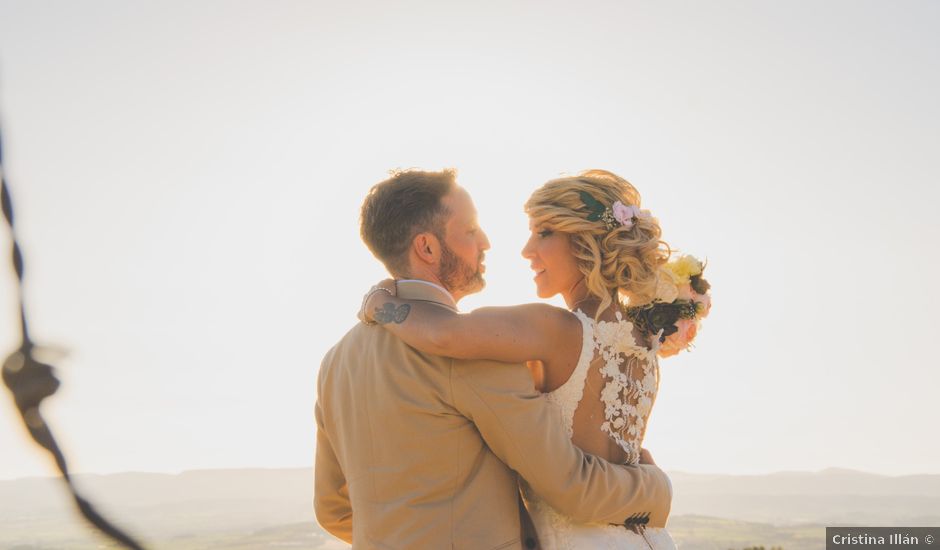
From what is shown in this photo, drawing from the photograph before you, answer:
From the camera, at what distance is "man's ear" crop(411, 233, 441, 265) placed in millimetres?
4766

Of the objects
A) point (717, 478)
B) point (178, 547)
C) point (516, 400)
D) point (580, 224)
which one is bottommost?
point (717, 478)

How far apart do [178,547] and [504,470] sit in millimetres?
46649

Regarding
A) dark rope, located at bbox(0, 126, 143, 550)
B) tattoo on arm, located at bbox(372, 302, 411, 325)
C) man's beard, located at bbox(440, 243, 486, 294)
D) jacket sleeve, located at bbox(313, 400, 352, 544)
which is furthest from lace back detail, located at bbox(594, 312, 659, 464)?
dark rope, located at bbox(0, 126, 143, 550)

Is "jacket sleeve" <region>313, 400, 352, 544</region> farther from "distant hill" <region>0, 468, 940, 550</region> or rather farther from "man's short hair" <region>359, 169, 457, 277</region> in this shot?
"distant hill" <region>0, 468, 940, 550</region>

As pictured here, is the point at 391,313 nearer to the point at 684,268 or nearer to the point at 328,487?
the point at 328,487

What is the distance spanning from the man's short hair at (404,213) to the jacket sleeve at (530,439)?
67 centimetres

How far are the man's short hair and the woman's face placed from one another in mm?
591

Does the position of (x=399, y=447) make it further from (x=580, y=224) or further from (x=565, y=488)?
(x=580, y=224)

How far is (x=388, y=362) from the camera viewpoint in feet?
15.1

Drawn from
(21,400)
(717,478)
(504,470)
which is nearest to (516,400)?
(504,470)

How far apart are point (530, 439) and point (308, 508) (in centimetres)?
7268

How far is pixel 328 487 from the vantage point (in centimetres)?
537

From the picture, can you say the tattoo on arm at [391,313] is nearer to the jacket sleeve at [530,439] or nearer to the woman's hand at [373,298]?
the woman's hand at [373,298]

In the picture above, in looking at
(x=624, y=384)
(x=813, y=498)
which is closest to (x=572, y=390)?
(x=624, y=384)
